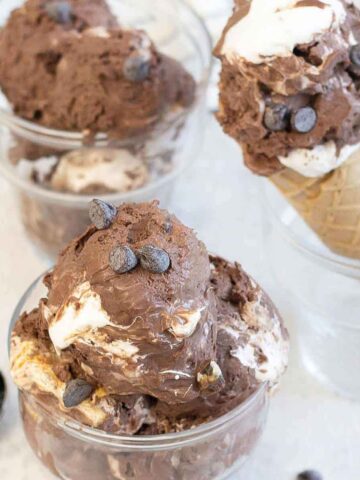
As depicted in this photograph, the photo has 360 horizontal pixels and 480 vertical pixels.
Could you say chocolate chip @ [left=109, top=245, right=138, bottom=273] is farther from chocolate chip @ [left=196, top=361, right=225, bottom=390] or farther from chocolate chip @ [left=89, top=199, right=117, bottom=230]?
chocolate chip @ [left=196, top=361, right=225, bottom=390]

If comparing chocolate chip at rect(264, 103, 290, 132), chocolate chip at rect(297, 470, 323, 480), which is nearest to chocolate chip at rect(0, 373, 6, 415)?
chocolate chip at rect(297, 470, 323, 480)

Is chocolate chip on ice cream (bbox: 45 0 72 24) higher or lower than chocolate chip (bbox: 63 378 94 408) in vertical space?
higher

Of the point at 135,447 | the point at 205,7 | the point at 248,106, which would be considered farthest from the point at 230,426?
the point at 205,7

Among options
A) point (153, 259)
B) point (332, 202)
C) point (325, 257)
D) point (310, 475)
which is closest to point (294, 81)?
point (332, 202)

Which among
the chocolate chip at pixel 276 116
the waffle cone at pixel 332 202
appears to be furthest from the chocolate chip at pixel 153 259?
the waffle cone at pixel 332 202

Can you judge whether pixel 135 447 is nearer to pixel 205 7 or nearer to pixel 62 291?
pixel 62 291

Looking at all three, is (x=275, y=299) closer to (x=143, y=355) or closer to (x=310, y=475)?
(x=310, y=475)
